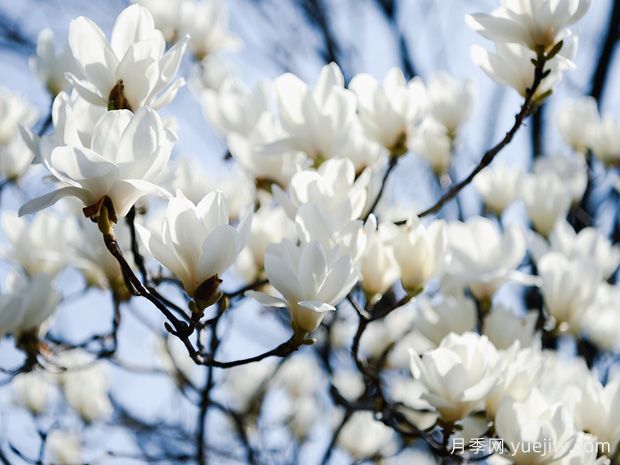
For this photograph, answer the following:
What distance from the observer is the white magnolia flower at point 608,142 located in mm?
2252

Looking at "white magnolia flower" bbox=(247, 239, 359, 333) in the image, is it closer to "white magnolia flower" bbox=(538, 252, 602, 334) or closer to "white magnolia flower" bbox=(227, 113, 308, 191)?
"white magnolia flower" bbox=(227, 113, 308, 191)

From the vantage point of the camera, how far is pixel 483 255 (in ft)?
4.81

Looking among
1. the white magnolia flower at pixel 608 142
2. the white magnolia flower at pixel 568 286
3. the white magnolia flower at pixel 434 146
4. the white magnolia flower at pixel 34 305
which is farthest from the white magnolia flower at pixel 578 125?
the white magnolia flower at pixel 34 305

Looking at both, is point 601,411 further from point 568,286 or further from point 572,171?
point 572,171

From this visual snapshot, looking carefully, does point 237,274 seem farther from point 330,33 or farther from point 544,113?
point 544,113

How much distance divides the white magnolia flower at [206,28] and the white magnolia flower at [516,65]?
88 centimetres

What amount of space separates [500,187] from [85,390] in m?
1.25

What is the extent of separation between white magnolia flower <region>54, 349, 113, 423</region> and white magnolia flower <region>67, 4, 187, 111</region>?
129 centimetres

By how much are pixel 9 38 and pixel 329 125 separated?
2072 millimetres

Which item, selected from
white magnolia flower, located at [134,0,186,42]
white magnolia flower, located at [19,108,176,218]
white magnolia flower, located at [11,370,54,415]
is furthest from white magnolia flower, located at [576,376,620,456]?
white magnolia flower, located at [11,370,54,415]

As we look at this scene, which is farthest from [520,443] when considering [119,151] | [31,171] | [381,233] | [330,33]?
[330,33]

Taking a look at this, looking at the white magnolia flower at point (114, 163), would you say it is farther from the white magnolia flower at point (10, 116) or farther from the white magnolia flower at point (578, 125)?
the white magnolia flower at point (578, 125)

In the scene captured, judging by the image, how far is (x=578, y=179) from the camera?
2.24 metres

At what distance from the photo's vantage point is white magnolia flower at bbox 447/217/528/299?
4.61 feet
